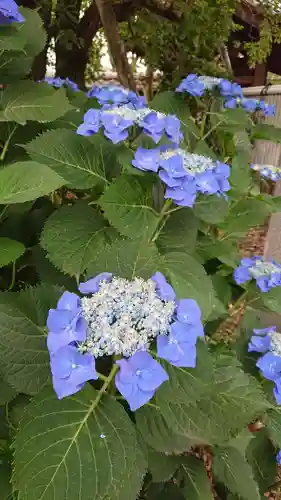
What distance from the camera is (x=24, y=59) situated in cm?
87

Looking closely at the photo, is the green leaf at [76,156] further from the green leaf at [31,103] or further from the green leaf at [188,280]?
the green leaf at [188,280]

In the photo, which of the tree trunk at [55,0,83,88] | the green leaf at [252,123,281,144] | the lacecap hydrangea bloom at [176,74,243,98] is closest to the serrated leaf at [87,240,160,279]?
the lacecap hydrangea bloom at [176,74,243,98]

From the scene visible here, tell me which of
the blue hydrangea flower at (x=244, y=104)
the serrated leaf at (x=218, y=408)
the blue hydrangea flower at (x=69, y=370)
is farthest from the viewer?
the blue hydrangea flower at (x=244, y=104)

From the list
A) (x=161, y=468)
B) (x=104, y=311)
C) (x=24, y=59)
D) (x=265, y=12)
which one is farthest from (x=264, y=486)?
(x=265, y=12)

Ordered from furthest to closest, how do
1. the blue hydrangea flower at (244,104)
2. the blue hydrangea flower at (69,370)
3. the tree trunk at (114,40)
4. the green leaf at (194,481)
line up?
the tree trunk at (114,40)
the blue hydrangea flower at (244,104)
the green leaf at (194,481)
the blue hydrangea flower at (69,370)

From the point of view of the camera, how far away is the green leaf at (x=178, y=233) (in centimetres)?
74

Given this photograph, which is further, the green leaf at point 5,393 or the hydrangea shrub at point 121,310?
the green leaf at point 5,393

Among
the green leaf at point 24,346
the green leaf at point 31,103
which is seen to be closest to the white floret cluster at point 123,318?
the green leaf at point 24,346

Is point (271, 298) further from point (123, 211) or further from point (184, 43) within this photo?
point (184, 43)

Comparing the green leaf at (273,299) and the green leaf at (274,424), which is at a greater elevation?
the green leaf at (273,299)

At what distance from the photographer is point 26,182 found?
63cm

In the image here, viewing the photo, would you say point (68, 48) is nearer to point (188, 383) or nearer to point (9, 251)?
point (9, 251)

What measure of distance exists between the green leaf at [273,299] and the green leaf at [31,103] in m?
0.51

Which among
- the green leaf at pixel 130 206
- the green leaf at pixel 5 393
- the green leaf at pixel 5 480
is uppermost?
the green leaf at pixel 130 206
